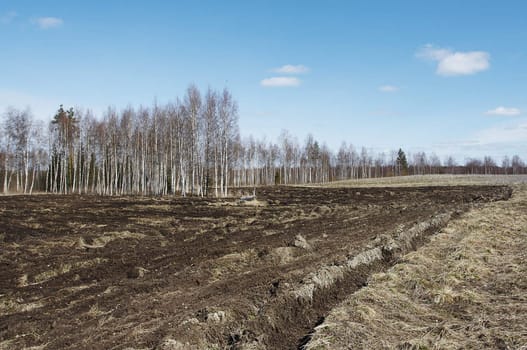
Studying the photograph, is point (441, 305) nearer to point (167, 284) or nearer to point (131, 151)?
point (167, 284)

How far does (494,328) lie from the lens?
18.3ft

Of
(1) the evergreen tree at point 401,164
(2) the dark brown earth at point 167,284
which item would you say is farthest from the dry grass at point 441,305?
(1) the evergreen tree at point 401,164

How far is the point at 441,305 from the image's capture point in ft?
22.2

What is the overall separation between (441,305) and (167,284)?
5.50 metres

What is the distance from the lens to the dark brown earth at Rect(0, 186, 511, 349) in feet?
18.1

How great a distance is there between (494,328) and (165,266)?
7527 millimetres

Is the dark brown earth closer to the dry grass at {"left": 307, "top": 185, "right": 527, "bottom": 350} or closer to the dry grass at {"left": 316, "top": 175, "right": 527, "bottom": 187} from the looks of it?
the dry grass at {"left": 307, "top": 185, "right": 527, "bottom": 350}

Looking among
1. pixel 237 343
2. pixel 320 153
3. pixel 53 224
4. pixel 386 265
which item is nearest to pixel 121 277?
pixel 237 343

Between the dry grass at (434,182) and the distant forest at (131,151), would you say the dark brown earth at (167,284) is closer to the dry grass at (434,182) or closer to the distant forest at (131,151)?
the distant forest at (131,151)

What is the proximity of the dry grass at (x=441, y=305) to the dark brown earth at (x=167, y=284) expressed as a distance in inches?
26.6

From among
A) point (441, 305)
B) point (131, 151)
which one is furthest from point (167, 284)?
point (131, 151)

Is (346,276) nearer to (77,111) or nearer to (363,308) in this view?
(363,308)

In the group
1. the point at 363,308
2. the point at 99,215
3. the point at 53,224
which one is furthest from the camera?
the point at 99,215

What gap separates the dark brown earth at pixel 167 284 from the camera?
5.52m
